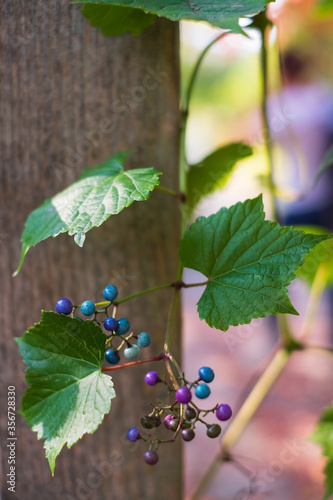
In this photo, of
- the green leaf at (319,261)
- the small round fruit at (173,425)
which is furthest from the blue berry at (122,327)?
the green leaf at (319,261)

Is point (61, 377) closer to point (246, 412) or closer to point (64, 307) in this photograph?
point (64, 307)

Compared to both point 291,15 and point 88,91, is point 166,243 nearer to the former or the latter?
point 88,91

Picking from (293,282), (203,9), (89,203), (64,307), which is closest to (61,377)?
(64,307)

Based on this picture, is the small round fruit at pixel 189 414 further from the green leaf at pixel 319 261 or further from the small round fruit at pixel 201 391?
the green leaf at pixel 319 261

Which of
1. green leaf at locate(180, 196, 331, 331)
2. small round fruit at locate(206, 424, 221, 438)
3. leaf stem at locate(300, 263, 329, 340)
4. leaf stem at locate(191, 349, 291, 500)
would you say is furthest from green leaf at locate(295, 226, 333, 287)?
small round fruit at locate(206, 424, 221, 438)

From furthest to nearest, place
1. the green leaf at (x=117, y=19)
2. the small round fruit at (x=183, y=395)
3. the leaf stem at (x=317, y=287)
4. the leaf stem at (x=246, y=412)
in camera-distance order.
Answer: the leaf stem at (x=317, y=287)
the leaf stem at (x=246, y=412)
the green leaf at (x=117, y=19)
the small round fruit at (x=183, y=395)

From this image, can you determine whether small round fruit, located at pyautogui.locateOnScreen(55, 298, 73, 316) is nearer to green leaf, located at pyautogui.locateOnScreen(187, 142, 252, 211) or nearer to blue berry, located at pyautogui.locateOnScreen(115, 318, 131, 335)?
blue berry, located at pyautogui.locateOnScreen(115, 318, 131, 335)

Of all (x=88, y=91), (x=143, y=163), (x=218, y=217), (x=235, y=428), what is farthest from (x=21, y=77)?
(x=235, y=428)

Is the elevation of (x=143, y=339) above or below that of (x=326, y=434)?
above
